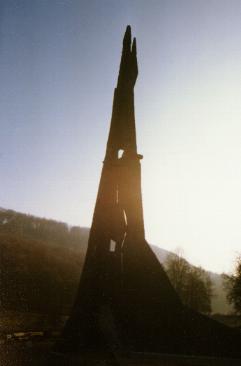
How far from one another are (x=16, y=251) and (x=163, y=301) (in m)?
35.2

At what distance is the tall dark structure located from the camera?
20.1ft

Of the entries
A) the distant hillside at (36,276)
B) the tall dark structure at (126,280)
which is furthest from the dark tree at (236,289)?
the tall dark structure at (126,280)

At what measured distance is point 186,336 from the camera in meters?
6.04

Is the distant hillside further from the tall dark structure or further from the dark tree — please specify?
the tall dark structure

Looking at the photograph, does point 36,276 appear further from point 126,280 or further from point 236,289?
point 126,280

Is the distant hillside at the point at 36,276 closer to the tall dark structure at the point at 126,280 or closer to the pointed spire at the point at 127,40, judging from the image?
the tall dark structure at the point at 126,280

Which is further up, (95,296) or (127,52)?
(127,52)

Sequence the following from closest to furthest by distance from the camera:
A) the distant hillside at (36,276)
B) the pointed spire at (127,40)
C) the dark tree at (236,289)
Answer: the pointed spire at (127,40) < the dark tree at (236,289) < the distant hillside at (36,276)

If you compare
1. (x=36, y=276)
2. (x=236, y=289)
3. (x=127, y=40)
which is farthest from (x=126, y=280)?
(x=36, y=276)

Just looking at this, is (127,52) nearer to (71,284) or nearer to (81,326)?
(81,326)

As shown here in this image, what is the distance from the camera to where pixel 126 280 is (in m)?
7.60

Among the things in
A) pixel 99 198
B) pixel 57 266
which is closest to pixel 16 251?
pixel 57 266

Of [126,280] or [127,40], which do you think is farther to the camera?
[127,40]

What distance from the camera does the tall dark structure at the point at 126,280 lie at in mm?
6133
